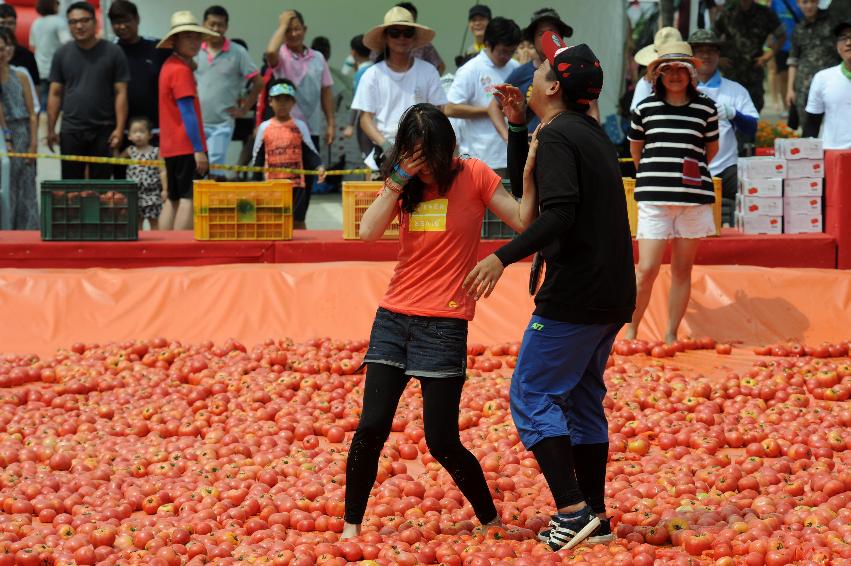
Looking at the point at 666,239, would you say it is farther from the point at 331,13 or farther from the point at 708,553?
the point at 331,13

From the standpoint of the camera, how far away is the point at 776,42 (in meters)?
16.8

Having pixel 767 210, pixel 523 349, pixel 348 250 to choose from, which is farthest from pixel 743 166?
pixel 523 349

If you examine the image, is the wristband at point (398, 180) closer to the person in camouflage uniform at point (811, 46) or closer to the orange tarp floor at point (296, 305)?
the orange tarp floor at point (296, 305)

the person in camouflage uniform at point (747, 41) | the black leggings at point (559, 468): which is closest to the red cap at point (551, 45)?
the black leggings at point (559, 468)

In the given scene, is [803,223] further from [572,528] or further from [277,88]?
[572,528]

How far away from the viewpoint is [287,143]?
1114cm

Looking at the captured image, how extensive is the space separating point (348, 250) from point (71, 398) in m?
3.06

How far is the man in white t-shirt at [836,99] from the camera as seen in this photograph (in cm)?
1105

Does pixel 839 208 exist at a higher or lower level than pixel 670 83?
lower

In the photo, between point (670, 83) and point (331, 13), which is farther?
point (331, 13)

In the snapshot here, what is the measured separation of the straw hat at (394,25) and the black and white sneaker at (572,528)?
6.37 metres

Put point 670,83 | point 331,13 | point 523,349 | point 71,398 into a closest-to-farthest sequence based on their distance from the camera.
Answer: point 523,349 < point 71,398 < point 670,83 < point 331,13

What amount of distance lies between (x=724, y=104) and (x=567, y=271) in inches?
257

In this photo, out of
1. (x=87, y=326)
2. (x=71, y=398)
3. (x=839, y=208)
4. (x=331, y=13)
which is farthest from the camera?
(x=331, y=13)
